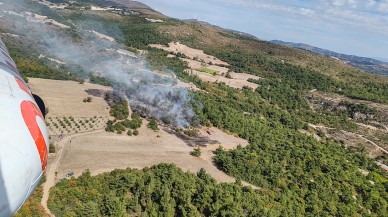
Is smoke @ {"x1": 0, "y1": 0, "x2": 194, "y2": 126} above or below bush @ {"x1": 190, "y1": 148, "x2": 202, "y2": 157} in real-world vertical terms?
above

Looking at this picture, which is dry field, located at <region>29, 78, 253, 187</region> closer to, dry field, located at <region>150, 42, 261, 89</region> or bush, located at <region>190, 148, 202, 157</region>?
bush, located at <region>190, 148, 202, 157</region>

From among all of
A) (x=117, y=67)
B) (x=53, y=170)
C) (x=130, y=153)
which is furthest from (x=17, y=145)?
(x=117, y=67)

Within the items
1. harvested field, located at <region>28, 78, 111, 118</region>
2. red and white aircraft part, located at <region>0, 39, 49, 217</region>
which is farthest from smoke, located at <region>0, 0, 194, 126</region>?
red and white aircraft part, located at <region>0, 39, 49, 217</region>

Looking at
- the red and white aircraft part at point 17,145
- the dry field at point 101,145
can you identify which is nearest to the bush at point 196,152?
the dry field at point 101,145

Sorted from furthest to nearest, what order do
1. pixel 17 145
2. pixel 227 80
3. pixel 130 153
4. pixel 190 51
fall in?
1. pixel 190 51
2. pixel 227 80
3. pixel 130 153
4. pixel 17 145

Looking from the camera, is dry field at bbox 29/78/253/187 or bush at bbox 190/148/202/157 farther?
bush at bbox 190/148/202/157

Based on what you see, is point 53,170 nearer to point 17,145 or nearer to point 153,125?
point 153,125
